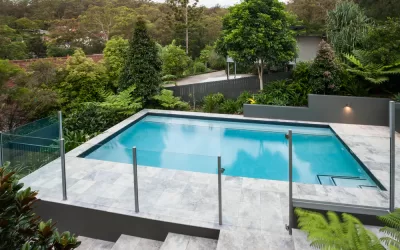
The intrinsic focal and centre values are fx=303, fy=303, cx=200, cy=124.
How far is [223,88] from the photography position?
12.6 m

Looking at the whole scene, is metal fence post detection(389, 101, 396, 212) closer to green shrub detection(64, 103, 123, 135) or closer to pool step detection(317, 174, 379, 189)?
pool step detection(317, 174, 379, 189)

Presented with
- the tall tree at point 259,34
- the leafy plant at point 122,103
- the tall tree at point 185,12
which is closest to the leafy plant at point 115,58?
the leafy plant at point 122,103

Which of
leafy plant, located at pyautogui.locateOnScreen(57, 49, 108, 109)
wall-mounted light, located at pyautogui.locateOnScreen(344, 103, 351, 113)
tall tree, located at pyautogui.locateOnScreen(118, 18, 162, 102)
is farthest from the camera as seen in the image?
tall tree, located at pyautogui.locateOnScreen(118, 18, 162, 102)

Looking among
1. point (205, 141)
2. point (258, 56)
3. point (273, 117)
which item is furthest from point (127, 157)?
point (258, 56)

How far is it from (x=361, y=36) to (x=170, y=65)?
9626mm

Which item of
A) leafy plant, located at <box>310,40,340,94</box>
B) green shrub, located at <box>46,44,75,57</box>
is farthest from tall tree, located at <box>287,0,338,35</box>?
green shrub, located at <box>46,44,75,57</box>

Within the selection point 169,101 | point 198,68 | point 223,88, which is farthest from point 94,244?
point 198,68

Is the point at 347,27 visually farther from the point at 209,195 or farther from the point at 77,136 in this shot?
the point at 77,136

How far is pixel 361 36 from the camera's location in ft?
37.7

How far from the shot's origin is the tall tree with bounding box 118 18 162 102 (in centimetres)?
1132

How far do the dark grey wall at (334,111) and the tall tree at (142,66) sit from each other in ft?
12.3

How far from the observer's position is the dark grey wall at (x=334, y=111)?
31.7 ft

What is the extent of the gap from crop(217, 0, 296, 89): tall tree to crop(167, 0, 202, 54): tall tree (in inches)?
434

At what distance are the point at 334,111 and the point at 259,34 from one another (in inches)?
145
